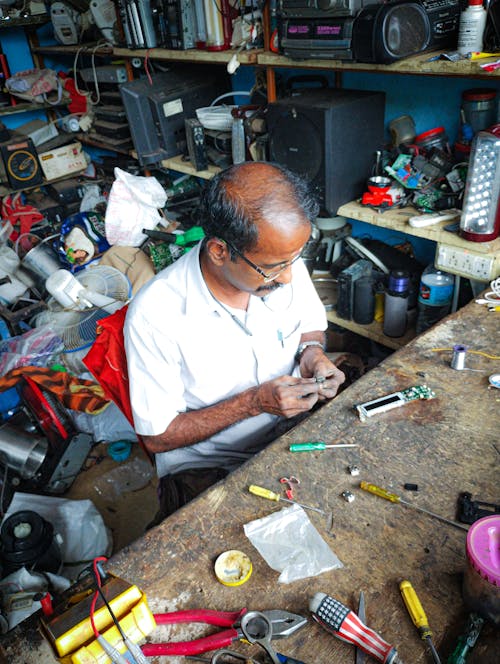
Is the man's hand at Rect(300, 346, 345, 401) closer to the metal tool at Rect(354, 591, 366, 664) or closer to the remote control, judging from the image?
the metal tool at Rect(354, 591, 366, 664)

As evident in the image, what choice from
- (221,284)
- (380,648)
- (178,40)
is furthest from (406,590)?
(178,40)

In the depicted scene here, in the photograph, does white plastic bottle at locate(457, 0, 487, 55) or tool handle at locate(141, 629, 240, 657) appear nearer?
tool handle at locate(141, 629, 240, 657)

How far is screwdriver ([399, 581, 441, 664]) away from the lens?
80 centimetres

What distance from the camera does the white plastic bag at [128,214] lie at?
314 centimetres

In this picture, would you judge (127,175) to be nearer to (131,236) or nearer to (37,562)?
(131,236)

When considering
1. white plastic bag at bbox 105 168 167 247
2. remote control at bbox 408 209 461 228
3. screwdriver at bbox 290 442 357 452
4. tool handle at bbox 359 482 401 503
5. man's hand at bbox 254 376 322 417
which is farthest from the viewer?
white plastic bag at bbox 105 168 167 247

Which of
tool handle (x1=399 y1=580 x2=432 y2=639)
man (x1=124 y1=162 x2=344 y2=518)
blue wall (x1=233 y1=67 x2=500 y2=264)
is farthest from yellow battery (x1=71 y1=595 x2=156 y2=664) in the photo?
blue wall (x1=233 y1=67 x2=500 y2=264)

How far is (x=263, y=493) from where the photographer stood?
108 centimetres

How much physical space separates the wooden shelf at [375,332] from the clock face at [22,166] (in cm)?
264

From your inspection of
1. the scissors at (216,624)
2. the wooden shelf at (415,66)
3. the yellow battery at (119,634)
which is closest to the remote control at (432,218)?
the wooden shelf at (415,66)

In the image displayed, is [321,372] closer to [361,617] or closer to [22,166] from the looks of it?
[361,617]

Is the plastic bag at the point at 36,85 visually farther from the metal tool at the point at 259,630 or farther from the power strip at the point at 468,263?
the metal tool at the point at 259,630

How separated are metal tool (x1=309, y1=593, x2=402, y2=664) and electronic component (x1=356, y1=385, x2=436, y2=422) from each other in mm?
500

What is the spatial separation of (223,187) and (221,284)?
0.27 metres
